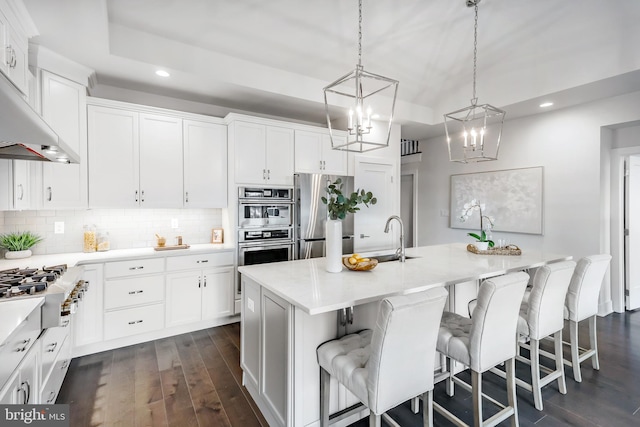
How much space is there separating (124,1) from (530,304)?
3.83 metres

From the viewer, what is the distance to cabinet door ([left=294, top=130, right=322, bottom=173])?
405 cm

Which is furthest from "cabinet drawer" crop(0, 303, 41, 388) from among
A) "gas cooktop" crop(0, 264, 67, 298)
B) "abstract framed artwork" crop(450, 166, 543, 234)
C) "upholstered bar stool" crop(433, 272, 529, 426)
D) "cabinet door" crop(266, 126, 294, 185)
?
"abstract framed artwork" crop(450, 166, 543, 234)

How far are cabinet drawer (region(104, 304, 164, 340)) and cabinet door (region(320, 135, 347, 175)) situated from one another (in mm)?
2620

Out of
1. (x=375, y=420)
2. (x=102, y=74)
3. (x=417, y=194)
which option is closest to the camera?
(x=375, y=420)

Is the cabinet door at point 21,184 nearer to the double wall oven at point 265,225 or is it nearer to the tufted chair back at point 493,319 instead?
the double wall oven at point 265,225

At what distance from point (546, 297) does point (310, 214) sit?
8.34ft

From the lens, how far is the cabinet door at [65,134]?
268 centimetres

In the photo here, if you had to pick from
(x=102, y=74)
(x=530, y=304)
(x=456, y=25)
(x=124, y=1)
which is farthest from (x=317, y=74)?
(x=530, y=304)

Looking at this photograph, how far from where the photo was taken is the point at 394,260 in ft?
8.96

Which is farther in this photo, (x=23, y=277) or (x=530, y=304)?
(x=530, y=304)

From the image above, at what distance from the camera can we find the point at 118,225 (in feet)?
11.3

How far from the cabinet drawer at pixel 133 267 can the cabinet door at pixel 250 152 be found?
48.4 inches

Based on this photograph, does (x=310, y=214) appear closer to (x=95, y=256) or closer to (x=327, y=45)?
(x=327, y=45)

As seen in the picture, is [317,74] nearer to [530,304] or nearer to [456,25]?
[456,25]
